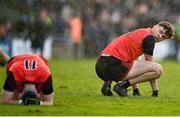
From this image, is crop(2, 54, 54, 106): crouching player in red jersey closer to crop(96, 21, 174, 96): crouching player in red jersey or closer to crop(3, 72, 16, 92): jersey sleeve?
crop(3, 72, 16, 92): jersey sleeve

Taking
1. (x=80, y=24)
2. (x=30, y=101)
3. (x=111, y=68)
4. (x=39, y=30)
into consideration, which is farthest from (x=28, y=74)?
(x=80, y=24)

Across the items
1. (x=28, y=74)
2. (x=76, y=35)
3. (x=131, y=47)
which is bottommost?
(x=28, y=74)

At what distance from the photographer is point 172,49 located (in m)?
37.6

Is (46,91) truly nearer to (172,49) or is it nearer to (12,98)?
(12,98)

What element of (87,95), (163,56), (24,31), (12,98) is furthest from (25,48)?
(12,98)

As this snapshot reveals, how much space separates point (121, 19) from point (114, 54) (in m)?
19.2

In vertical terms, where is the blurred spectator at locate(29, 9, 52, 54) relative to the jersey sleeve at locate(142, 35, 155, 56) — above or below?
above

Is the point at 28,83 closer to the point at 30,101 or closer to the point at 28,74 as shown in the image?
the point at 28,74

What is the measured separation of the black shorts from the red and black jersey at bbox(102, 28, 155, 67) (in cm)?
11

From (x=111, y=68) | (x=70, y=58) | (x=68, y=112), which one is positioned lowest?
(x=68, y=112)

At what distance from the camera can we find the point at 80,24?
119 ft

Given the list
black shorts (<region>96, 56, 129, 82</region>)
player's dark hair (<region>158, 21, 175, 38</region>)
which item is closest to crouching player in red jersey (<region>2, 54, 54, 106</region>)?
black shorts (<region>96, 56, 129, 82</region>)

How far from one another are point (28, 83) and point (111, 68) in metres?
2.73

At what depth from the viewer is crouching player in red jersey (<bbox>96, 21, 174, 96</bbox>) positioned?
15133 millimetres
